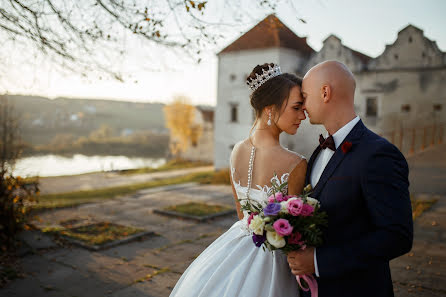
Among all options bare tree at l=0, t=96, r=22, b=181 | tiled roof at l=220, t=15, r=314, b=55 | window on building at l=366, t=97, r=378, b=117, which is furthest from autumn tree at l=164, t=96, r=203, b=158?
bare tree at l=0, t=96, r=22, b=181

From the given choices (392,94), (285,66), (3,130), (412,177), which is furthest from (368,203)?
(285,66)

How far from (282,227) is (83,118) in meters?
65.5

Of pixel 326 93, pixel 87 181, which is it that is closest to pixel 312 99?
pixel 326 93

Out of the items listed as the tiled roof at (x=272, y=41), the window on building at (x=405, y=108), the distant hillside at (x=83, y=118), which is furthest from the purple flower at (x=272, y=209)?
the distant hillside at (x=83, y=118)

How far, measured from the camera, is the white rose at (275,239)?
2033mm

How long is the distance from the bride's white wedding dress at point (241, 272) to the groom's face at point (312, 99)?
550 mm

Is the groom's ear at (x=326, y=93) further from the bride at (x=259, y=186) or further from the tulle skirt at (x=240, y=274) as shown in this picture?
the tulle skirt at (x=240, y=274)

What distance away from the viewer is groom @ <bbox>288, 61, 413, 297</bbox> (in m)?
1.92

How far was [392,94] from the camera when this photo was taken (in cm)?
2127

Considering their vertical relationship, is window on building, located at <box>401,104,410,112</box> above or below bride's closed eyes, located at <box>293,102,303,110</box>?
above

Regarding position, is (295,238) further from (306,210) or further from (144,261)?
(144,261)

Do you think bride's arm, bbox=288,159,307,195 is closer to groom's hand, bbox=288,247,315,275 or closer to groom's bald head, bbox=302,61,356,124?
groom's bald head, bbox=302,61,356,124

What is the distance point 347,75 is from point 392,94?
21348 mm

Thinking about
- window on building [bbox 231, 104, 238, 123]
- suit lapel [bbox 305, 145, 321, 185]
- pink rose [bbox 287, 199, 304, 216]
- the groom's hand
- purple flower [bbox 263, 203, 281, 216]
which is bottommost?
the groom's hand
